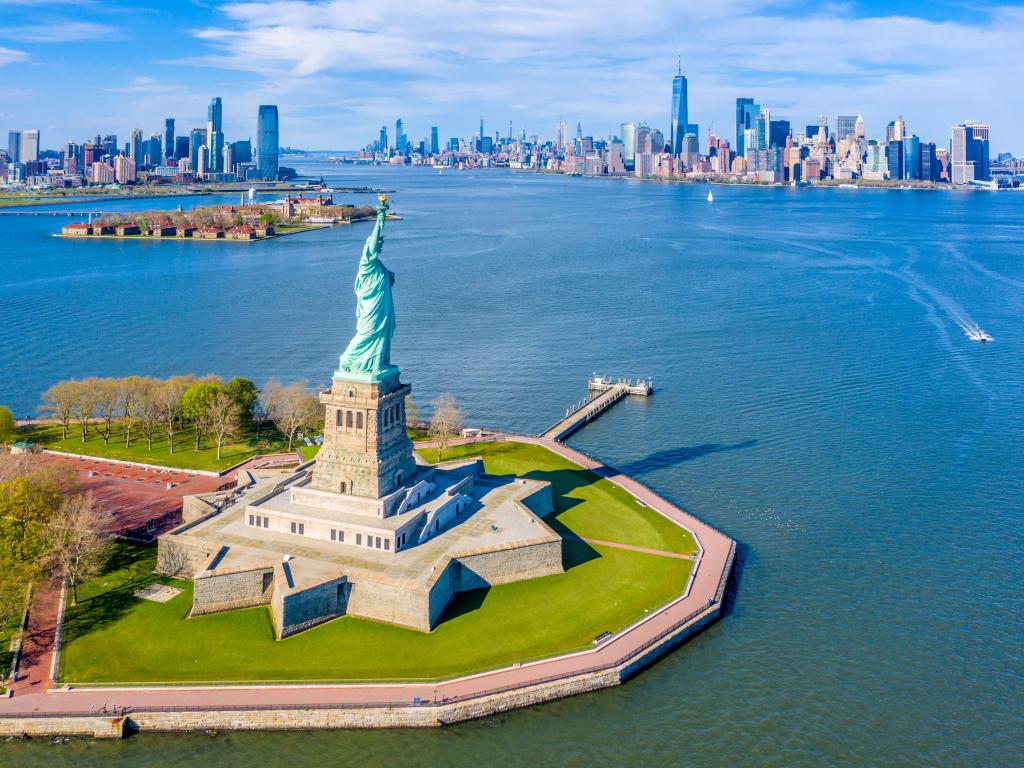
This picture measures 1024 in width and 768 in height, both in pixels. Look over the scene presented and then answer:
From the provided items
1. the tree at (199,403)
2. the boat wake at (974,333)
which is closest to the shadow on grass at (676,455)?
the tree at (199,403)

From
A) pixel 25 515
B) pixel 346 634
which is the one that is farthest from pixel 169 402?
pixel 346 634

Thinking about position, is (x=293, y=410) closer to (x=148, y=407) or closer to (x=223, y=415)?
(x=223, y=415)

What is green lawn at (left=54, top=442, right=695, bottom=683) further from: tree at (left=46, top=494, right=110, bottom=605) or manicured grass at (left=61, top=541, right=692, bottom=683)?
tree at (left=46, top=494, right=110, bottom=605)

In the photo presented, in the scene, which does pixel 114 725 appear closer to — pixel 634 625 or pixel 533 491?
pixel 634 625

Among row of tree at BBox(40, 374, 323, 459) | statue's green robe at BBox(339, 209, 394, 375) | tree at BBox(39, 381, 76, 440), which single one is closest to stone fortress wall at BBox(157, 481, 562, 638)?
statue's green robe at BBox(339, 209, 394, 375)

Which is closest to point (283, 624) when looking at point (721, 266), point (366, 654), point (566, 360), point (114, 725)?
point (366, 654)

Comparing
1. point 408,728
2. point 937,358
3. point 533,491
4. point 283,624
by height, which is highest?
point 937,358

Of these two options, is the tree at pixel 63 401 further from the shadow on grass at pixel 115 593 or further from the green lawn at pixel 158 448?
the shadow on grass at pixel 115 593
